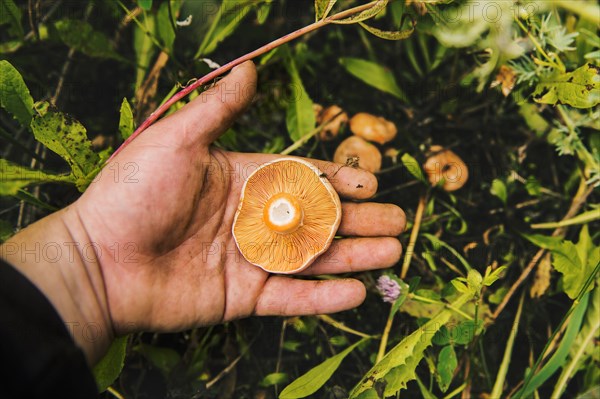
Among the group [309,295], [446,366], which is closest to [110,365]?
[309,295]

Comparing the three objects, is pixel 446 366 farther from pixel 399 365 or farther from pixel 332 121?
pixel 332 121

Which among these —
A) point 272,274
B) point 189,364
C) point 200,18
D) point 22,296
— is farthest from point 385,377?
point 200,18

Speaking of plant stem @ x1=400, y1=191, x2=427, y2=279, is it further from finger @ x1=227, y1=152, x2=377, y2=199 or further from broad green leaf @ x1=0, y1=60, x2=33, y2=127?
broad green leaf @ x1=0, y1=60, x2=33, y2=127

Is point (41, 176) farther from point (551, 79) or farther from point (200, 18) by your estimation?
point (551, 79)

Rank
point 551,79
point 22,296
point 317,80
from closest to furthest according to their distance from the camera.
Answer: point 22,296 < point 551,79 < point 317,80

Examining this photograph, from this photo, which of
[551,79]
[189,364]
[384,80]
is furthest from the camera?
[384,80]

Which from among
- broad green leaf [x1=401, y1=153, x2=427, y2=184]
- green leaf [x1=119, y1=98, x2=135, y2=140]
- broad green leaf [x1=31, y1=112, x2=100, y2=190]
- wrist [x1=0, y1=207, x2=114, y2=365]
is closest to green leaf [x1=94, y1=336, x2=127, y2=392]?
wrist [x1=0, y1=207, x2=114, y2=365]
